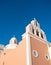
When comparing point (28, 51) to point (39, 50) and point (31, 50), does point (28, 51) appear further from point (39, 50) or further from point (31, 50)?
point (39, 50)

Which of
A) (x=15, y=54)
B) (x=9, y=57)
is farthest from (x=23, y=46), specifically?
(x=9, y=57)

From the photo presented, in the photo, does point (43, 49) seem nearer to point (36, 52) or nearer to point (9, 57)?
point (36, 52)

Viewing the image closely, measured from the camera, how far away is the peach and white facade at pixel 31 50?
50.3ft

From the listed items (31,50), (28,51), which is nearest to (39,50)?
(31,50)

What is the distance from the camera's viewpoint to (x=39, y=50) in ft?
54.7

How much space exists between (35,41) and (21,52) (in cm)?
228

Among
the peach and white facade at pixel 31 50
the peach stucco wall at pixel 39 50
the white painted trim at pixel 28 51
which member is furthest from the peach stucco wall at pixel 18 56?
the peach stucco wall at pixel 39 50

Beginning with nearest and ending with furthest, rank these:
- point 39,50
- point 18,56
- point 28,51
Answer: point 28,51
point 18,56
point 39,50

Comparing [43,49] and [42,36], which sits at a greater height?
[42,36]

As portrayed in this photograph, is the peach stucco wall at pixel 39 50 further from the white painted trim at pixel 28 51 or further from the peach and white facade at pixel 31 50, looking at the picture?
the white painted trim at pixel 28 51

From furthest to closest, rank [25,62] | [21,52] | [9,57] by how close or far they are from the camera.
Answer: [9,57], [21,52], [25,62]

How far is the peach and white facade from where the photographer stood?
15320 millimetres

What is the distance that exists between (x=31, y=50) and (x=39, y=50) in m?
1.41

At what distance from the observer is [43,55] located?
16.8 metres
